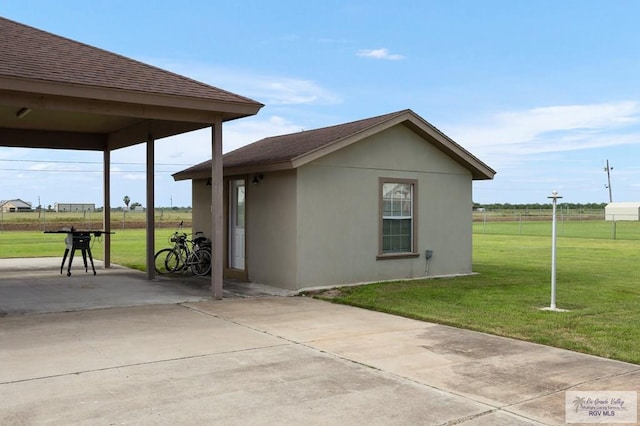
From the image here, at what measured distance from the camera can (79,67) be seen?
909cm

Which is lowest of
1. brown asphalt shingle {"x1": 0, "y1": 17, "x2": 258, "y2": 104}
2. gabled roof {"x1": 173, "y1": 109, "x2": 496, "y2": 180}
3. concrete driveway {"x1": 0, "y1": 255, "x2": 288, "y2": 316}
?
concrete driveway {"x1": 0, "y1": 255, "x2": 288, "y2": 316}

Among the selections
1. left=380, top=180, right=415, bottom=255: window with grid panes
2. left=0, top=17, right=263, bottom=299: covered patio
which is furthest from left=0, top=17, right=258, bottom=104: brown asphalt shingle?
left=380, top=180, right=415, bottom=255: window with grid panes

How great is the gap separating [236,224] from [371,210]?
9.93 ft

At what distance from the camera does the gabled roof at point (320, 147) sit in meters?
10.8

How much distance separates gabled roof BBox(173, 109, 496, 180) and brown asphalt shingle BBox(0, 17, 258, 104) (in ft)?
5.03

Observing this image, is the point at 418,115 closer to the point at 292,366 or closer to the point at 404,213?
the point at 404,213

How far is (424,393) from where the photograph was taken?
493cm

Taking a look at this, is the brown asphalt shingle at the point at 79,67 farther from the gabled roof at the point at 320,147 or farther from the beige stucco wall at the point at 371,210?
the beige stucco wall at the point at 371,210

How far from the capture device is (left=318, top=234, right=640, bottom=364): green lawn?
7.10 m

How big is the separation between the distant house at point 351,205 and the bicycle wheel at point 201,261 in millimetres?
572

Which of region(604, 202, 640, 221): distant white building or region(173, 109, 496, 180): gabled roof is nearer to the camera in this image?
region(173, 109, 496, 180): gabled roof

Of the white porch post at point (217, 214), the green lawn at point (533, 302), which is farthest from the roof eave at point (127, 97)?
the green lawn at point (533, 302)

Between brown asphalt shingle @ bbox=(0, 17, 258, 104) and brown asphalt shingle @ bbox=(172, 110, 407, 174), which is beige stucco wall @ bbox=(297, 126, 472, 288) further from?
brown asphalt shingle @ bbox=(0, 17, 258, 104)

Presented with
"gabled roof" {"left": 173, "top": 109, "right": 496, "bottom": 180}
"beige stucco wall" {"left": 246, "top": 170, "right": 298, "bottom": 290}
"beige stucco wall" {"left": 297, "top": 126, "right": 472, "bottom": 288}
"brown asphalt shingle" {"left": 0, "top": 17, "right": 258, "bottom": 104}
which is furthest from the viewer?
"beige stucco wall" {"left": 297, "top": 126, "right": 472, "bottom": 288}
